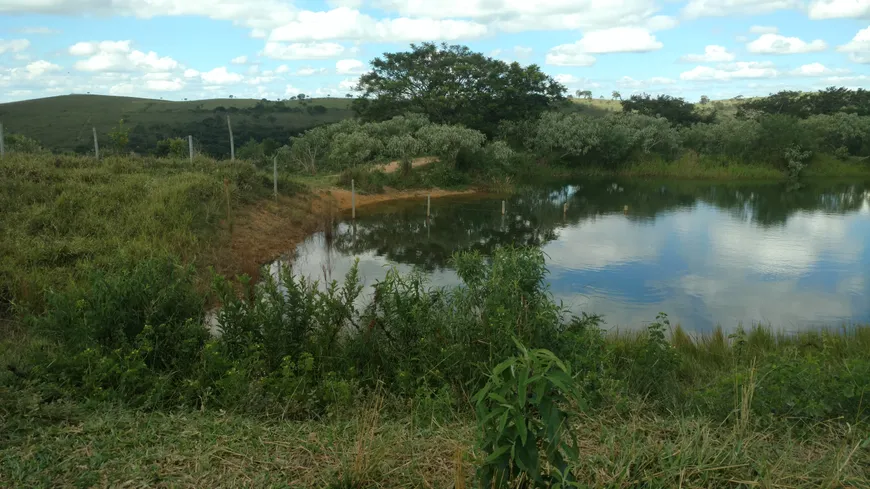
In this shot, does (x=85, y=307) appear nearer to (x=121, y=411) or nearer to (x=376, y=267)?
(x=121, y=411)

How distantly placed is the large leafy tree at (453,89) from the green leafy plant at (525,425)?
99.9 ft

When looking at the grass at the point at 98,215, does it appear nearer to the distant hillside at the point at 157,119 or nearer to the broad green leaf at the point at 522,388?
the broad green leaf at the point at 522,388

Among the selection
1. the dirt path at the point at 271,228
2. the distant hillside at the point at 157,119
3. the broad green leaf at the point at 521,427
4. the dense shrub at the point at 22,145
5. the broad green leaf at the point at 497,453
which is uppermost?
the distant hillside at the point at 157,119

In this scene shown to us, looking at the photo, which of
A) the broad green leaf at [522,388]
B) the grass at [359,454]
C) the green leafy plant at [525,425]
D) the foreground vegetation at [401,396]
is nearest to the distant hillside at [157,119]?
the foreground vegetation at [401,396]

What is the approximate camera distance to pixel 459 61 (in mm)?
34500

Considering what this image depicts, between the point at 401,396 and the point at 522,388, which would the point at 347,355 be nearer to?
the point at 401,396

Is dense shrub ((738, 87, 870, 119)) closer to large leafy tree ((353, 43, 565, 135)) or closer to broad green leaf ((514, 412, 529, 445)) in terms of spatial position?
large leafy tree ((353, 43, 565, 135))

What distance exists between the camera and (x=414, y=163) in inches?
1051

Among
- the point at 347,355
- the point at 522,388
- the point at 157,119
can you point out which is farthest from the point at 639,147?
the point at 157,119

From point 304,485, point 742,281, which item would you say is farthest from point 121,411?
point 742,281

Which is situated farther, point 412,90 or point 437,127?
point 412,90

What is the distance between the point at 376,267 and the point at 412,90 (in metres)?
21.8

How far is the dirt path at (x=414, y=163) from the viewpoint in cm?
2594

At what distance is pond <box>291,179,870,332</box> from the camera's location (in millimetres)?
11047
